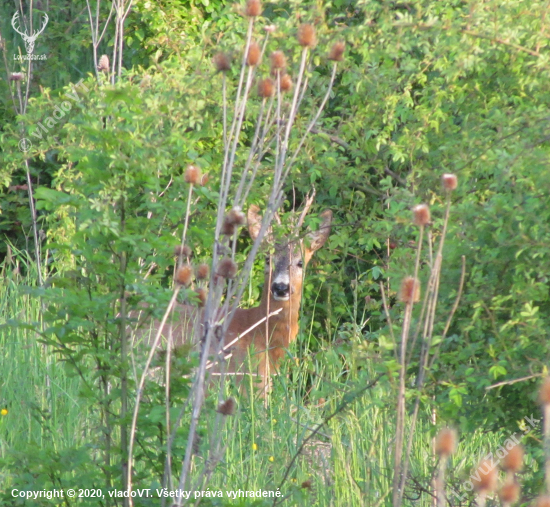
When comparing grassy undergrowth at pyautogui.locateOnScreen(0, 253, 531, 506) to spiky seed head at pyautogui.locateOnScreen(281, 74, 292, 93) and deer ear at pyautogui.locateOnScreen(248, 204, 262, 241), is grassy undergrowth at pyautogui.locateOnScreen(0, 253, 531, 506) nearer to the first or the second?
spiky seed head at pyautogui.locateOnScreen(281, 74, 292, 93)

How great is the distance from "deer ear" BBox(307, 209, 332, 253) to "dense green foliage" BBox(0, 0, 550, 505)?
12 centimetres

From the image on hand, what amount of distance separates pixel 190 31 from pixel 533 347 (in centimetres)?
519

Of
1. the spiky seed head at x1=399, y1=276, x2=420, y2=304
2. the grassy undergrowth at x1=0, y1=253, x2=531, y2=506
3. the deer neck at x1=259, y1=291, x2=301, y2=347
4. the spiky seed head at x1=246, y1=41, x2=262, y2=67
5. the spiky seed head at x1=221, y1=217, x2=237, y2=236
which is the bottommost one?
the deer neck at x1=259, y1=291, x2=301, y2=347

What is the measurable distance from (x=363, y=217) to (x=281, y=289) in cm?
84

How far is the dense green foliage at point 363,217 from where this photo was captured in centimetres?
281

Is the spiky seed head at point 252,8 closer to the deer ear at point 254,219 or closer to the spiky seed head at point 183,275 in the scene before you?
the spiky seed head at point 183,275

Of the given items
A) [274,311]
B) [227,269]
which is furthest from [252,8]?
[274,311]

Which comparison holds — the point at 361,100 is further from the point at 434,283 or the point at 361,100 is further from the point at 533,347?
the point at 434,283

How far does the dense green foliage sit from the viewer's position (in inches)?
110

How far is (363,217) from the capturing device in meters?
6.31

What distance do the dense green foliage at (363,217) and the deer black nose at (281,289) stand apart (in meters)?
0.60

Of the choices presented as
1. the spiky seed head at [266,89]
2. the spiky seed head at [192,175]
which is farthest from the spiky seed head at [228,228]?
the spiky seed head at [266,89]

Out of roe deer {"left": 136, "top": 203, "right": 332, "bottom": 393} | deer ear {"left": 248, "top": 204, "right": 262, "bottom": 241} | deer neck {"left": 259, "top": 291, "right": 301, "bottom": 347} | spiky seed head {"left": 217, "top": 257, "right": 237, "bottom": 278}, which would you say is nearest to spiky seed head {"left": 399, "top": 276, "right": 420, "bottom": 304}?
spiky seed head {"left": 217, "top": 257, "right": 237, "bottom": 278}

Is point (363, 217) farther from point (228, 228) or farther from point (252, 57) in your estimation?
point (228, 228)
